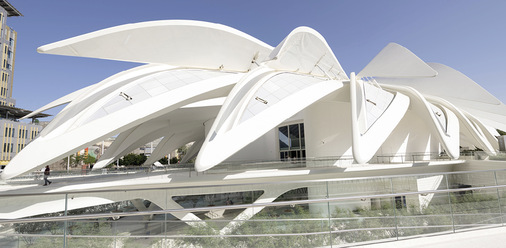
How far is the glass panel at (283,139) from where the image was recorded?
89.2 ft

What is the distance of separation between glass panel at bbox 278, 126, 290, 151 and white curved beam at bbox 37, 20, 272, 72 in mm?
9089

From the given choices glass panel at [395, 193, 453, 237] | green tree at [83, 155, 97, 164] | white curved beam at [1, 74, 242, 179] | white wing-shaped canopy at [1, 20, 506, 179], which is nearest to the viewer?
glass panel at [395, 193, 453, 237]

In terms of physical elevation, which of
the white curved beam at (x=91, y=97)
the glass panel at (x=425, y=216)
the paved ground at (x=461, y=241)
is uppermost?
the white curved beam at (x=91, y=97)

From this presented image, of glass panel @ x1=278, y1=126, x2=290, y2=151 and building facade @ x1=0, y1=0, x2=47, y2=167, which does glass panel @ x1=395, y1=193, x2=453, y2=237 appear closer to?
glass panel @ x1=278, y1=126, x2=290, y2=151

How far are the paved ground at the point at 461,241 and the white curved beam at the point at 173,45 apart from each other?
47.7ft

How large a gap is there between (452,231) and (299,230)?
291 centimetres

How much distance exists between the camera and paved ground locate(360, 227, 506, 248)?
12.8ft

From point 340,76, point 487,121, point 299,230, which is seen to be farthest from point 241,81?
point 487,121

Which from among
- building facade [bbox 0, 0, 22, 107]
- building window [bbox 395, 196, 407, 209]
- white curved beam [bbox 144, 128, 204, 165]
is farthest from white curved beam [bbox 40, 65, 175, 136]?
building facade [bbox 0, 0, 22, 107]

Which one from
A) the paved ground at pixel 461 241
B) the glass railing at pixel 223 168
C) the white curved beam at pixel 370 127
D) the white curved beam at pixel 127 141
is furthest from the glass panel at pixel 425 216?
the white curved beam at pixel 127 141

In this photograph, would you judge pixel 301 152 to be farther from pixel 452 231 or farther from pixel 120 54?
pixel 452 231

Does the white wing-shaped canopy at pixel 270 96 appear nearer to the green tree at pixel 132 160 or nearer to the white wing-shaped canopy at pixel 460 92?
the white wing-shaped canopy at pixel 460 92

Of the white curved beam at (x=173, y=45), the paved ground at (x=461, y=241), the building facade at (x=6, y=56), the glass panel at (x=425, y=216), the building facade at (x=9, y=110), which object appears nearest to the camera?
the paved ground at (x=461, y=241)

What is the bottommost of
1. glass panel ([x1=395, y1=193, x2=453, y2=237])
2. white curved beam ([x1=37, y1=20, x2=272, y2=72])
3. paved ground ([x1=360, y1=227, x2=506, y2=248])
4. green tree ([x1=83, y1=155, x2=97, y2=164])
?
paved ground ([x1=360, y1=227, x2=506, y2=248])
